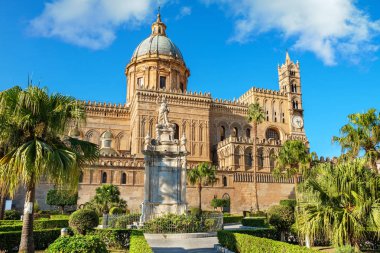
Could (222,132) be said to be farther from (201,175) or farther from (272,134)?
(201,175)

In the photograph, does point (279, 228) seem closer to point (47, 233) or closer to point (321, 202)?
point (321, 202)

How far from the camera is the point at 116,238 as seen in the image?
14438mm

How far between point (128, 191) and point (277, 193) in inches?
733

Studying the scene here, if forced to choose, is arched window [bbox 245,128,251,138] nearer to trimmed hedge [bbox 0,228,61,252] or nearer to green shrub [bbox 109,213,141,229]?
green shrub [bbox 109,213,141,229]

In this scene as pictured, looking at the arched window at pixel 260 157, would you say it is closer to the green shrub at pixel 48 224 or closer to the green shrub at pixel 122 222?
the green shrub at pixel 122 222

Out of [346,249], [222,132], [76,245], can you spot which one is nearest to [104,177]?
[222,132]

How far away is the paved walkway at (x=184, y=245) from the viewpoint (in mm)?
13727

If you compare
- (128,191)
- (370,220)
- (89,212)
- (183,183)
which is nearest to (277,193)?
(128,191)

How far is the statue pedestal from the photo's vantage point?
18.9 metres

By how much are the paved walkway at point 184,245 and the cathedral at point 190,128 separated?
21.2 metres

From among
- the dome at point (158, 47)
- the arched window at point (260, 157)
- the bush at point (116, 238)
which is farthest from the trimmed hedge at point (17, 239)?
the dome at point (158, 47)

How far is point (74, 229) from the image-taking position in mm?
15539

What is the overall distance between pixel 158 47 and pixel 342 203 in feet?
156

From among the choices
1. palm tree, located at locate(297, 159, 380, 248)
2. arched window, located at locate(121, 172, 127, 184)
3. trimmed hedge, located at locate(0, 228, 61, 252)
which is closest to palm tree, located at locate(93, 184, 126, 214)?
arched window, located at locate(121, 172, 127, 184)
